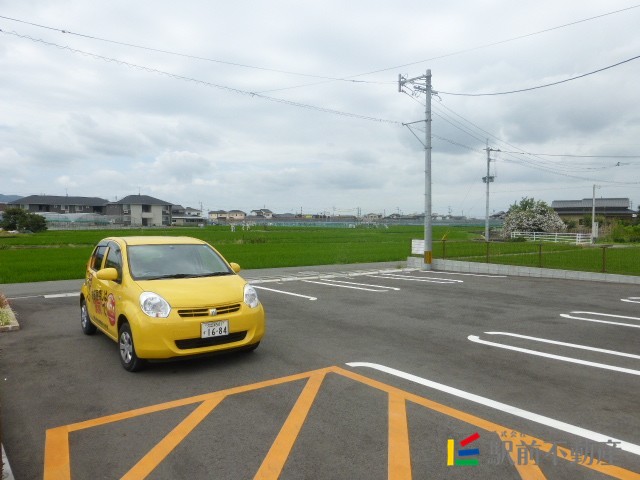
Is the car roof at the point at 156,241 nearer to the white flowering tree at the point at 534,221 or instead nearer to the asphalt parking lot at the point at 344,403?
the asphalt parking lot at the point at 344,403

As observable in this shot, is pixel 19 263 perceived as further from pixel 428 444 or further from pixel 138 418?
pixel 428 444

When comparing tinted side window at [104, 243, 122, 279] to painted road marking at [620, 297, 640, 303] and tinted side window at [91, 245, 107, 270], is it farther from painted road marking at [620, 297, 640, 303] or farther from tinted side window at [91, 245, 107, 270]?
painted road marking at [620, 297, 640, 303]

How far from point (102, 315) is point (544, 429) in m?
5.48

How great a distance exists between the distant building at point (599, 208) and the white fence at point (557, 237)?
88.8 feet

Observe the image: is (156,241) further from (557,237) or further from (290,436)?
(557,237)

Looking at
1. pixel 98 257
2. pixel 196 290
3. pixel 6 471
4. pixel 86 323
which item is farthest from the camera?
pixel 86 323

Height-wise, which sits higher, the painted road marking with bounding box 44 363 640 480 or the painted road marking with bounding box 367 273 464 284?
the painted road marking with bounding box 44 363 640 480

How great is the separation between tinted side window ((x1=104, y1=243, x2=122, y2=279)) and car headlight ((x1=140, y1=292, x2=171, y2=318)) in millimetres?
876

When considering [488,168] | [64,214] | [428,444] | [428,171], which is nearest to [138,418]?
[428,444]

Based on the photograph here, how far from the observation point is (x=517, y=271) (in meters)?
16.2

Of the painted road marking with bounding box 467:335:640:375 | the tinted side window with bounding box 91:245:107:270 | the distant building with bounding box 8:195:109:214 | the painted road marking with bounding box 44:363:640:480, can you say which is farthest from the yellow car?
the distant building with bounding box 8:195:109:214

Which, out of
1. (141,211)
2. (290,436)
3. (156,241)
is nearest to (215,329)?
(290,436)

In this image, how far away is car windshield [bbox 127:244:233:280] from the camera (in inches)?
224

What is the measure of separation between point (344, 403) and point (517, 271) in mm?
14029
